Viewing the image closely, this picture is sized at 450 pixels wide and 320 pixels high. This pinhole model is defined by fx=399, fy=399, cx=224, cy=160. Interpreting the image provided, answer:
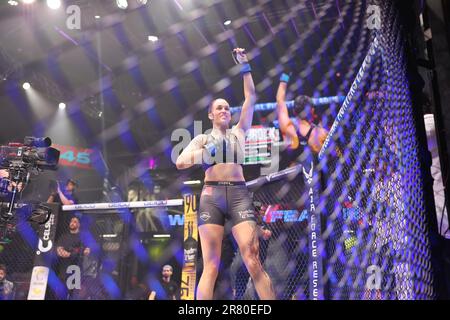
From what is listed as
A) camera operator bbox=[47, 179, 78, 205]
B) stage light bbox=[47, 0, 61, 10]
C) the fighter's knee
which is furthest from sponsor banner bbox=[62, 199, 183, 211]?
stage light bbox=[47, 0, 61, 10]

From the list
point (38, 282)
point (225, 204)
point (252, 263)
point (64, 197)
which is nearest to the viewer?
point (252, 263)

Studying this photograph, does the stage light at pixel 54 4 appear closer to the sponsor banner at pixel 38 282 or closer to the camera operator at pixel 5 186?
the camera operator at pixel 5 186

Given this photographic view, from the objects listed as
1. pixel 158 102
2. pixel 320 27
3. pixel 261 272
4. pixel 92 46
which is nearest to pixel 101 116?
pixel 158 102

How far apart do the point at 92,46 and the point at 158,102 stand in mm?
2681

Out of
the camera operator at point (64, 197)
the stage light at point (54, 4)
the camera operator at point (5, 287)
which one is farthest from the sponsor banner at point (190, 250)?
the stage light at point (54, 4)

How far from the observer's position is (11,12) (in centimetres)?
699

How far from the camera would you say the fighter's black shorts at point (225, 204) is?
2814mm

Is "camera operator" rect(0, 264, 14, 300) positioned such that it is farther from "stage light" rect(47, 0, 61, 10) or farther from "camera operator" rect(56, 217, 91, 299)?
"stage light" rect(47, 0, 61, 10)

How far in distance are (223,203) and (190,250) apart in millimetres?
1191

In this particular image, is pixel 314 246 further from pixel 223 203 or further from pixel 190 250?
pixel 190 250

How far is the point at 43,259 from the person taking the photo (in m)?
4.41

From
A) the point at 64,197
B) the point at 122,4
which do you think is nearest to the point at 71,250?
the point at 64,197
